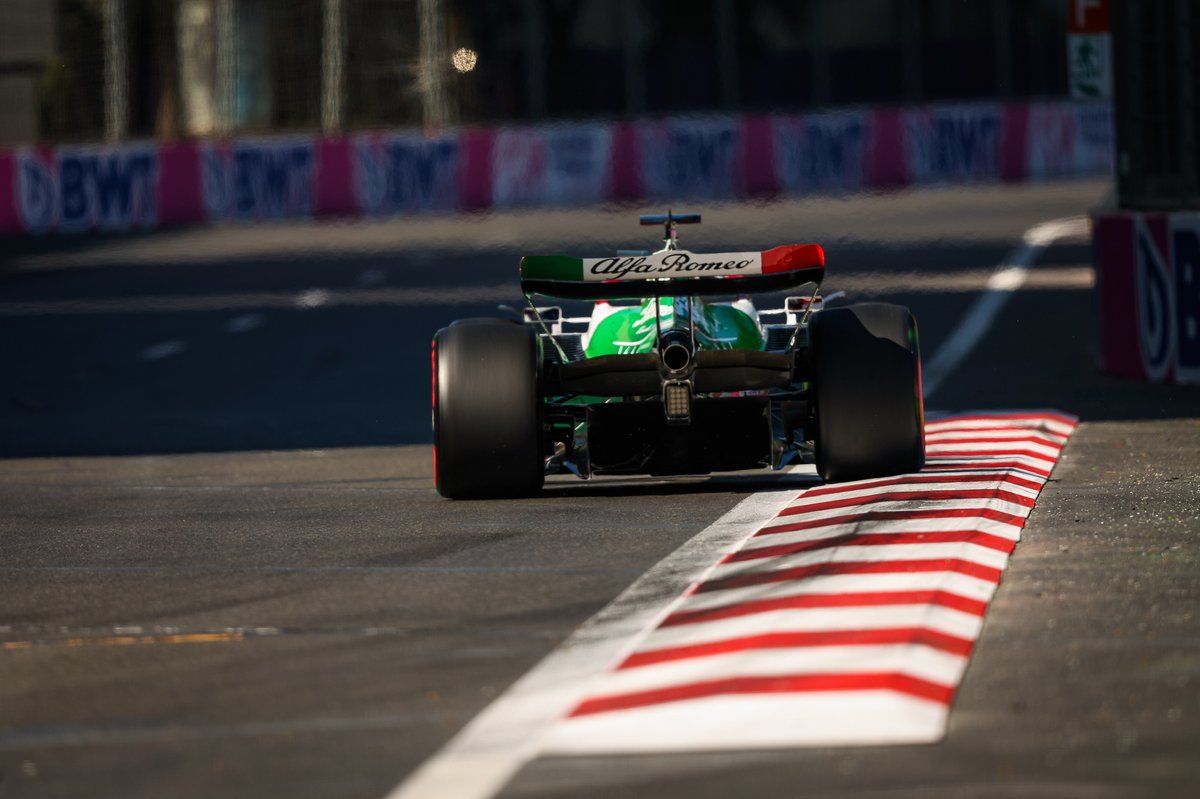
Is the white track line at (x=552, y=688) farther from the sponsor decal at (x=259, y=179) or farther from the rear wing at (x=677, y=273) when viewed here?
the sponsor decal at (x=259, y=179)

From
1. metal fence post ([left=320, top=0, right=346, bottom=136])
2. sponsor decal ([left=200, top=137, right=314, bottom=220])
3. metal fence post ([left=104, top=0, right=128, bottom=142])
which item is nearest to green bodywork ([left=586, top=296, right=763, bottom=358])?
sponsor decal ([left=200, top=137, right=314, bottom=220])

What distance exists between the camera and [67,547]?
10.4 m

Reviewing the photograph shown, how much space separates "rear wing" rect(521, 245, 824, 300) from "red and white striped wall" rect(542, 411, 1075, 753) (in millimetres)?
979

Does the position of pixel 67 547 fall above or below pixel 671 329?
below

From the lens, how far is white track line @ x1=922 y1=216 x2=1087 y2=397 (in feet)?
59.6

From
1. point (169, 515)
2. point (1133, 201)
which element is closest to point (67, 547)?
point (169, 515)

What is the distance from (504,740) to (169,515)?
5389 millimetres

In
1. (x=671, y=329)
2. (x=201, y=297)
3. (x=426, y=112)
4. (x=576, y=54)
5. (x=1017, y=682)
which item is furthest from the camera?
(x=576, y=54)

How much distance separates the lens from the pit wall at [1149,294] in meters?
16.1

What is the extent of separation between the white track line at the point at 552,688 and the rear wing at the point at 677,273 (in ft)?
4.67

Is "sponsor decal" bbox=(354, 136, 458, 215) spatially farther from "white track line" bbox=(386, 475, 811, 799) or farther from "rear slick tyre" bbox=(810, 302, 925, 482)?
"white track line" bbox=(386, 475, 811, 799)

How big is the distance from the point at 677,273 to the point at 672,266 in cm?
4

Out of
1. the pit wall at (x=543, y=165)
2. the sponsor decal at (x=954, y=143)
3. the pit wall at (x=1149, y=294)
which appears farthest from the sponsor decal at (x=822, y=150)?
the pit wall at (x=1149, y=294)

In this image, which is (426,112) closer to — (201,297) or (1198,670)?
(201,297)
